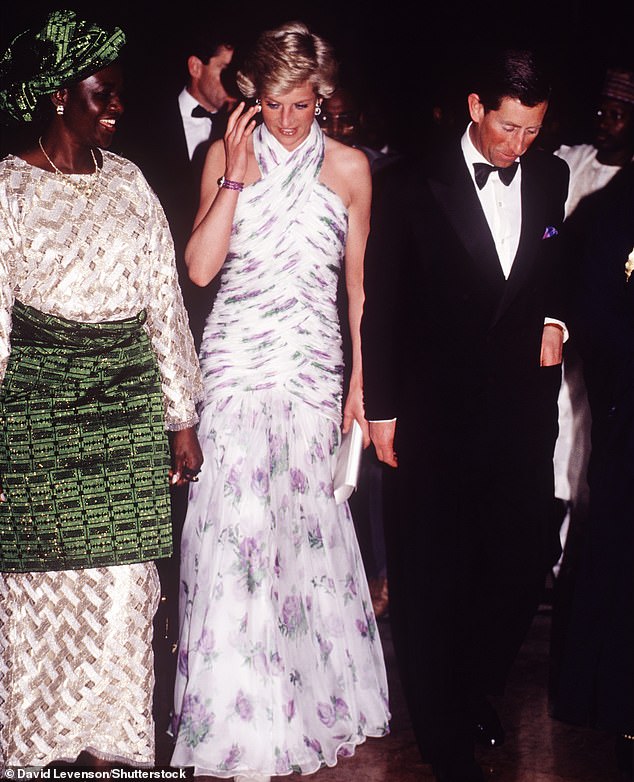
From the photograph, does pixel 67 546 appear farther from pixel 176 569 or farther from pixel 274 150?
pixel 274 150

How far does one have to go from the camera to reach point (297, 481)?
336 centimetres

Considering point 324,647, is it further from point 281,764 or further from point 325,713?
point 281,764

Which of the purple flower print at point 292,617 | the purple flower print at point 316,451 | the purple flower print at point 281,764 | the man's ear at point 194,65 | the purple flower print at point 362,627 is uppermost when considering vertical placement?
the man's ear at point 194,65

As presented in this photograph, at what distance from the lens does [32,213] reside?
9.36 ft

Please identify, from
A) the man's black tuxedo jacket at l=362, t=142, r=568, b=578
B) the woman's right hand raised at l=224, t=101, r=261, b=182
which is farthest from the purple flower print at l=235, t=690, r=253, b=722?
the woman's right hand raised at l=224, t=101, r=261, b=182

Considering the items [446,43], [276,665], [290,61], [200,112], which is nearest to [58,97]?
[290,61]

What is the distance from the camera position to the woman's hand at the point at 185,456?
125 inches

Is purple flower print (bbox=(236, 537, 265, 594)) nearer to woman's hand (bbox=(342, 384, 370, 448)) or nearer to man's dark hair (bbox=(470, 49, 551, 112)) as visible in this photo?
woman's hand (bbox=(342, 384, 370, 448))

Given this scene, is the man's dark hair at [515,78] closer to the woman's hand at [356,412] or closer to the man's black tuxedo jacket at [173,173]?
the woman's hand at [356,412]

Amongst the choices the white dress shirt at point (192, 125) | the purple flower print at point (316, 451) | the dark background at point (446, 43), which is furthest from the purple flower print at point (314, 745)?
the dark background at point (446, 43)

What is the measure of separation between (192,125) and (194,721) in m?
2.07

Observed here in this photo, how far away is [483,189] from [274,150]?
0.61 metres

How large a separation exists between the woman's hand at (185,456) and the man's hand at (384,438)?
52 cm

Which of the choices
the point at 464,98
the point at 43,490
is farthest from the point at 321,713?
the point at 464,98
